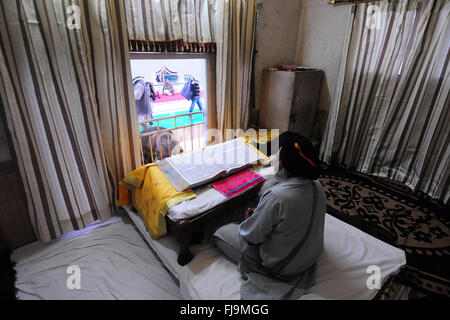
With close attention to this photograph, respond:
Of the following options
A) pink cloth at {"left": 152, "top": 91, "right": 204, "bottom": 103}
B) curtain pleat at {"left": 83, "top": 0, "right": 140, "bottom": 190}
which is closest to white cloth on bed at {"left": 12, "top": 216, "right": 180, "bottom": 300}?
curtain pleat at {"left": 83, "top": 0, "right": 140, "bottom": 190}

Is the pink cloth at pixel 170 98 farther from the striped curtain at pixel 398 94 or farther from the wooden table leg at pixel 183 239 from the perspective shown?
the striped curtain at pixel 398 94

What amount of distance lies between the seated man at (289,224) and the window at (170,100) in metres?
1.49

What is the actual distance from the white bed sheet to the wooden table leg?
0.04m

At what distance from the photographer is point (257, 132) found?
3.17 metres

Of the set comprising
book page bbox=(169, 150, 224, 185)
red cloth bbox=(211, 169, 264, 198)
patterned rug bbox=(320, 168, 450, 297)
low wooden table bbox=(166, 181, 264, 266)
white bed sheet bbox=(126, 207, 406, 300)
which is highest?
book page bbox=(169, 150, 224, 185)

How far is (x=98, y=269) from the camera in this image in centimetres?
159

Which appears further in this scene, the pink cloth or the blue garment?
the pink cloth

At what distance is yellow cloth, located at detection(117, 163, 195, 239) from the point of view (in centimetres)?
162

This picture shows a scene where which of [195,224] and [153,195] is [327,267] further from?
[153,195]

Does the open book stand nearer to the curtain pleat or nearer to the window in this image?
the curtain pleat

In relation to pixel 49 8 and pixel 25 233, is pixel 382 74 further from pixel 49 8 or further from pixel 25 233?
pixel 25 233

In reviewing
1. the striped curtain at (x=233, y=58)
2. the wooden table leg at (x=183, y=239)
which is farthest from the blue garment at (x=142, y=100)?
the wooden table leg at (x=183, y=239)
